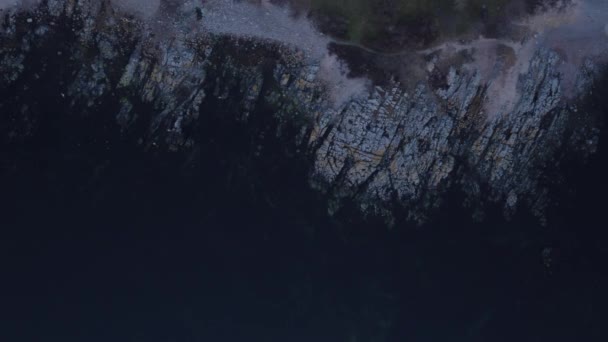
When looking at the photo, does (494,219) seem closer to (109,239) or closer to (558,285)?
(558,285)

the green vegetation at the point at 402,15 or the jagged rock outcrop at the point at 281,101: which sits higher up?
the green vegetation at the point at 402,15

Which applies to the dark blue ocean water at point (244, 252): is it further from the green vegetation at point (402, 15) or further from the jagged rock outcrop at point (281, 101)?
the green vegetation at point (402, 15)

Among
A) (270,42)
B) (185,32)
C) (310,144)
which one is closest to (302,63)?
(270,42)

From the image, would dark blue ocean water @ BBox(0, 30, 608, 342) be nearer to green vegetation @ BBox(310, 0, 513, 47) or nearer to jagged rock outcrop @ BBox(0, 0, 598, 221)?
jagged rock outcrop @ BBox(0, 0, 598, 221)

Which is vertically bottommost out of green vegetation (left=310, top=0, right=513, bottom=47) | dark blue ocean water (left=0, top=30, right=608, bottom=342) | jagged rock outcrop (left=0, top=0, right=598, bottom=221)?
dark blue ocean water (left=0, top=30, right=608, bottom=342)

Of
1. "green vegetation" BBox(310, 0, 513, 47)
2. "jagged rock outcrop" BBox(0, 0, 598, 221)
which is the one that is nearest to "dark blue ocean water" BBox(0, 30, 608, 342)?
"jagged rock outcrop" BBox(0, 0, 598, 221)

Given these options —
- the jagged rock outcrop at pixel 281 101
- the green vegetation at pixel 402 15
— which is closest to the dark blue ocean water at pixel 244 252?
the jagged rock outcrop at pixel 281 101

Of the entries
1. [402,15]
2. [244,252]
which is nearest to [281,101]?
[402,15]

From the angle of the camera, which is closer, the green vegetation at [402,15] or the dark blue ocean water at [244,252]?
the green vegetation at [402,15]
